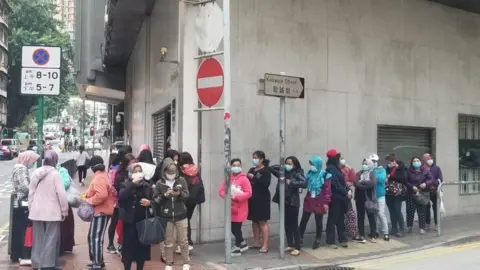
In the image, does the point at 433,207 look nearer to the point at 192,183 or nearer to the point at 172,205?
the point at 192,183

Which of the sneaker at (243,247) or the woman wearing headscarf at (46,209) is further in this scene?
the sneaker at (243,247)

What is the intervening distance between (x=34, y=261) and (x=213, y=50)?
413 cm

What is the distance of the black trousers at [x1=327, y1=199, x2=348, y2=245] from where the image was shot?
9539 millimetres

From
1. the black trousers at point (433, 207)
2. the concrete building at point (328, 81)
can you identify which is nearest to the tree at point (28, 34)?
the concrete building at point (328, 81)

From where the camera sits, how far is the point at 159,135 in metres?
14.2

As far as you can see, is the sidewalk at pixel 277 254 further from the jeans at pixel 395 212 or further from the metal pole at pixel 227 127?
the metal pole at pixel 227 127

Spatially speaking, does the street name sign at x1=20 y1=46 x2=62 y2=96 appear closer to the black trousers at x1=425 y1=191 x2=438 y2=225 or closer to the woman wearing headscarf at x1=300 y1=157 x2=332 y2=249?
the woman wearing headscarf at x1=300 y1=157 x2=332 y2=249

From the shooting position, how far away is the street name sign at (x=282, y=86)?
320 inches

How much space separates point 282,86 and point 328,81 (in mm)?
3229

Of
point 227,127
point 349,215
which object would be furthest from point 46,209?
point 349,215

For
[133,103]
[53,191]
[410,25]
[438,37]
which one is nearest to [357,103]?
[410,25]

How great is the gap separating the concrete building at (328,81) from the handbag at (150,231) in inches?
110

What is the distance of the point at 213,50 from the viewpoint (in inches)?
334

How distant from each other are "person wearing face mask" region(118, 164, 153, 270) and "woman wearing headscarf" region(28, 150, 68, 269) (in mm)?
844
